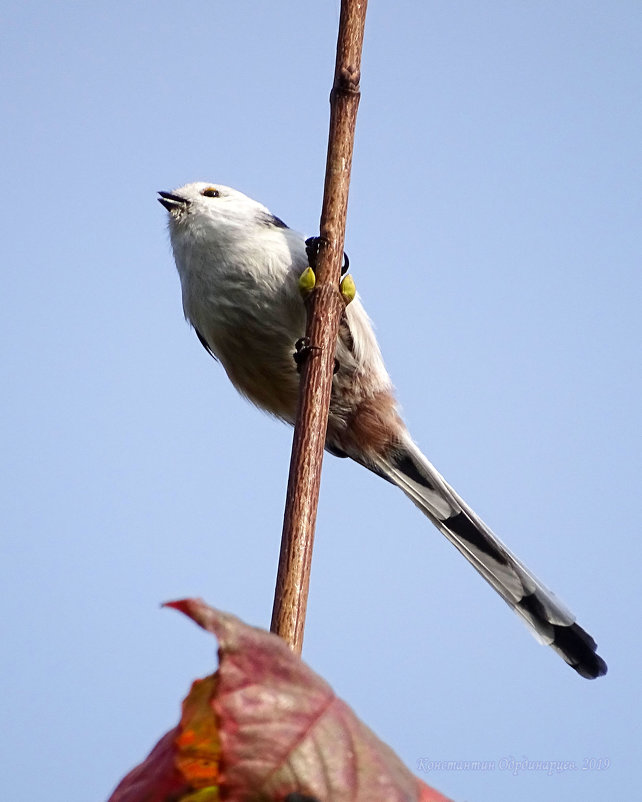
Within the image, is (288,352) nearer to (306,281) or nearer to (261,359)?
(261,359)

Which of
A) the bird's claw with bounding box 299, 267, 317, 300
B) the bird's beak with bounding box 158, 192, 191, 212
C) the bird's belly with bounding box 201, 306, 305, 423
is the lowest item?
the bird's claw with bounding box 299, 267, 317, 300

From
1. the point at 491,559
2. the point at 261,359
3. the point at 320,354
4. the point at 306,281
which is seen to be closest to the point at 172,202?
the point at 261,359

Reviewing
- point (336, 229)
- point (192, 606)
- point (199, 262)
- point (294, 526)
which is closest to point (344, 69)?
point (336, 229)

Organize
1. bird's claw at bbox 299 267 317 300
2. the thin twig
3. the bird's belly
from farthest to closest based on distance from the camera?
the bird's belly → bird's claw at bbox 299 267 317 300 → the thin twig

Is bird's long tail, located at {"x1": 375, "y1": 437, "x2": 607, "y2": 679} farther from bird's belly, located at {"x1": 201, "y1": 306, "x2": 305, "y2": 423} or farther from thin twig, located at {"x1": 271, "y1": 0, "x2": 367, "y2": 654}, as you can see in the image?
thin twig, located at {"x1": 271, "y1": 0, "x2": 367, "y2": 654}

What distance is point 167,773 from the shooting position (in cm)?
67

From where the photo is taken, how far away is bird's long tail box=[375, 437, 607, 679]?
3242 mm

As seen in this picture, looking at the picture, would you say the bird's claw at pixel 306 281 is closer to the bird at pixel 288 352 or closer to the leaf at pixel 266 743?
the bird at pixel 288 352

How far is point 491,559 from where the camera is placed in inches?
150

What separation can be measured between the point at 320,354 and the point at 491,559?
98.3 inches

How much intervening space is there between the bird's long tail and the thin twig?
196 centimetres

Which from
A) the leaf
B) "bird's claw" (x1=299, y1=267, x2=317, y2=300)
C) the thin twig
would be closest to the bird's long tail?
"bird's claw" (x1=299, y1=267, x2=317, y2=300)

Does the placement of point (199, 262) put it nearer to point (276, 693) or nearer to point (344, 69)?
point (344, 69)

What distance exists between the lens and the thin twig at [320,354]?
3.83 feet
